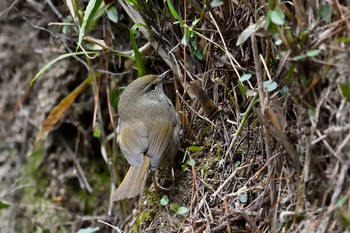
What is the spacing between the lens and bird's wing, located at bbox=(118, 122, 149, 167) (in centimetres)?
386

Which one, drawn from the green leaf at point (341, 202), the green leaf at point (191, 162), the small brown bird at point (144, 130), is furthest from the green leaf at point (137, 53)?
the green leaf at point (341, 202)

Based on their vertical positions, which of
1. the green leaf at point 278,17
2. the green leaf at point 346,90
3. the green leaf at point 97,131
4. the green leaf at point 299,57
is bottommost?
the green leaf at point 97,131

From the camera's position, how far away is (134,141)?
399cm

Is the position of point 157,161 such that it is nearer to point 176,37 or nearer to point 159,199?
point 159,199

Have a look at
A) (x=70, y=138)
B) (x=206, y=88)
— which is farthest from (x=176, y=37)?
(x=70, y=138)

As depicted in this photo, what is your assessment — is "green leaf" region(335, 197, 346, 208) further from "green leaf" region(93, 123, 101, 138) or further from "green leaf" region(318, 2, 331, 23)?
"green leaf" region(93, 123, 101, 138)

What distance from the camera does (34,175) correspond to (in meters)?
5.45

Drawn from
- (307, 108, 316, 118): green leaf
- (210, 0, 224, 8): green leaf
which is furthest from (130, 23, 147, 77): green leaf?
(307, 108, 316, 118): green leaf

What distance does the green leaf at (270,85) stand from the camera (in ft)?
9.93

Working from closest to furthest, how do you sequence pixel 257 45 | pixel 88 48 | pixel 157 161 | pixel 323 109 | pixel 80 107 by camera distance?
1. pixel 323 109
2. pixel 257 45
3. pixel 157 161
4. pixel 88 48
5. pixel 80 107

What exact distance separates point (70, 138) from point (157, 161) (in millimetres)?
1827

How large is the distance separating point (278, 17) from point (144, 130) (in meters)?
1.51

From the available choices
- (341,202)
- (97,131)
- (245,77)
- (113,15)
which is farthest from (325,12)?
(97,131)

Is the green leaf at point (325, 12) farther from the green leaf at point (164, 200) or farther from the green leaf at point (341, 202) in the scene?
the green leaf at point (164, 200)
